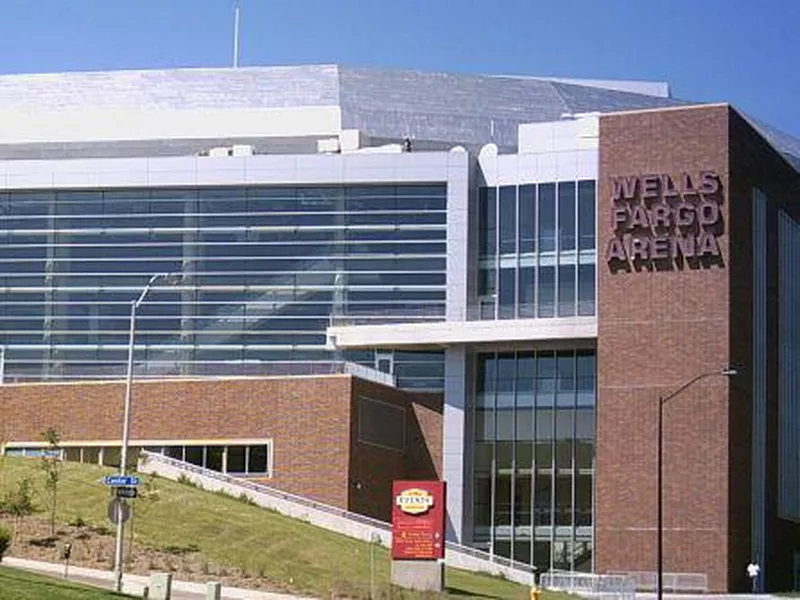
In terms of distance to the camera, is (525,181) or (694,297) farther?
(525,181)

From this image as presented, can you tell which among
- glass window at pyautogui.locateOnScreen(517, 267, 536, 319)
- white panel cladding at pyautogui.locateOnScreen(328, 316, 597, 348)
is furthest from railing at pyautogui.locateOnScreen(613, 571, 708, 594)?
glass window at pyautogui.locateOnScreen(517, 267, 536, 319)

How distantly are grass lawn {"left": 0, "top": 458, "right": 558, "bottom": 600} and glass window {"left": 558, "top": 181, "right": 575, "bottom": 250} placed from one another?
19.3 m

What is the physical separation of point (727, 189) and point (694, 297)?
4734 millimetres

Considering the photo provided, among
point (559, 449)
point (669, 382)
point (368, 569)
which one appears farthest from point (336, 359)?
point (368, 569)

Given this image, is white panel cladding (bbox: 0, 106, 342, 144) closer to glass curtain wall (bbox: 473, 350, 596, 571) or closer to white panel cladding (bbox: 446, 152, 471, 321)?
white panel cladding (bbox: 446, 152, 471, 321)

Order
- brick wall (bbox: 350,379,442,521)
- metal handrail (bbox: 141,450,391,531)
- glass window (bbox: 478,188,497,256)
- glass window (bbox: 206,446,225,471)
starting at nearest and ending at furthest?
metal handrail (bbox: 141,450,391,531)
brick wall (bbox: 350,379,442,521)
glass window (bbox: 206,446,225,471)
glass window (bbox: 478,188,497,256)

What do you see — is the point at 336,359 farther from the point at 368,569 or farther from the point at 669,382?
the point at 368,569

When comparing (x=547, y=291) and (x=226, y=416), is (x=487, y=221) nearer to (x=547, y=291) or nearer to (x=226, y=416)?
(x=547, y=291)

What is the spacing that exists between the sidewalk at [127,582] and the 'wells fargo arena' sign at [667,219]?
28.2 meters

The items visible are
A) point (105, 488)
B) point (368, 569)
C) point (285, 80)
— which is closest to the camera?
point (368, 569)

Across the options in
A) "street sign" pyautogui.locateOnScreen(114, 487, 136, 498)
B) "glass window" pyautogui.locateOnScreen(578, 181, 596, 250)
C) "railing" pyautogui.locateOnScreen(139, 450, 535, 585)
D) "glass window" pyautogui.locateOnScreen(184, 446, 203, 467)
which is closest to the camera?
"street sign" pyautogui.locateOnScreen(114, 487, 136, 498)

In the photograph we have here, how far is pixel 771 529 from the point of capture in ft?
265

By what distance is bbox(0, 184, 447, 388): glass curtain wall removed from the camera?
8500cm

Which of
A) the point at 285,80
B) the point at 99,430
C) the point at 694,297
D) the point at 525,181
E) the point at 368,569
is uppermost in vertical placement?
the point at 285,80
